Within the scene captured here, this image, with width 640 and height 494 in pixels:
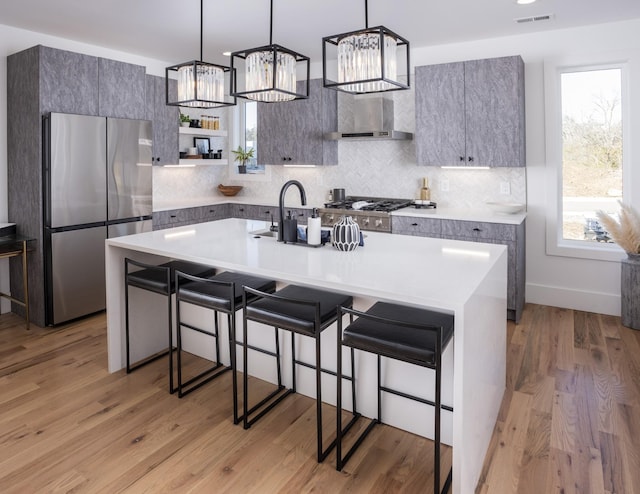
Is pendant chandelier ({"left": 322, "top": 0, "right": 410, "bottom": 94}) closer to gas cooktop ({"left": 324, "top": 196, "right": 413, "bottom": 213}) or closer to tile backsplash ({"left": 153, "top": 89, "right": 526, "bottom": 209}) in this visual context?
gas cooktop ({"left": 324, "top": 196, "right": 413, "bottom": 213})

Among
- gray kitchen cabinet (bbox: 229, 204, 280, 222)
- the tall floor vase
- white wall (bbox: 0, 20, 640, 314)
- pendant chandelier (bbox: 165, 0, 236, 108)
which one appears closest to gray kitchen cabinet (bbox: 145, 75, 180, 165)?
white wall (bbox: 0, 20, 640, 314)

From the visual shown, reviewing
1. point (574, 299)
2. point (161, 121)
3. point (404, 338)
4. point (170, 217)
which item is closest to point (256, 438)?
point (404, 338)

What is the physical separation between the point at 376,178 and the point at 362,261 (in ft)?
10.2

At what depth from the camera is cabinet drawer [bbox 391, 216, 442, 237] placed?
14.4ft

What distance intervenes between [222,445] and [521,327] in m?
2.75

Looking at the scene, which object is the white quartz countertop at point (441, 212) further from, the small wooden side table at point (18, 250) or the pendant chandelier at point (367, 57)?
the pendant chandelier at point (367, 57)

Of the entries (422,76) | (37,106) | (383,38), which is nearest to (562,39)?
(422,76)

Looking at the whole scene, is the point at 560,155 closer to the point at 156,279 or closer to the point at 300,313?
the point at 300,313

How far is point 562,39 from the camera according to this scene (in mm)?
4227

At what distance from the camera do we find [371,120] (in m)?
4.98

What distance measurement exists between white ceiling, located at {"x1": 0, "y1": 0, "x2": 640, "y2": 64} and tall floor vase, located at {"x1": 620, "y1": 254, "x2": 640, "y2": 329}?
2018 mm

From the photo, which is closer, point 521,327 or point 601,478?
point 601,478

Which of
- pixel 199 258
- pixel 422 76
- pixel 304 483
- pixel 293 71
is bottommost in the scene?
pixel 304 483

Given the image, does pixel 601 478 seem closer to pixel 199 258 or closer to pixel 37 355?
pixel 199 258
